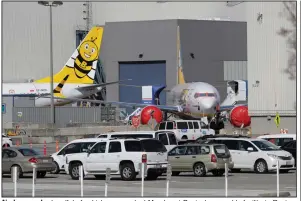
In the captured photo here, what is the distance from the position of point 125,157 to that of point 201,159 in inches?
146

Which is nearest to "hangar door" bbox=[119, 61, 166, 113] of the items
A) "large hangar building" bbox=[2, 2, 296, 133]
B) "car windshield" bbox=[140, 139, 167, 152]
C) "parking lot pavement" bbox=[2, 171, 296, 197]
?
"large hangar building" bbox=[2, 2, 296, 133]

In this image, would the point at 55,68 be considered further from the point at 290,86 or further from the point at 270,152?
the point at 270,152

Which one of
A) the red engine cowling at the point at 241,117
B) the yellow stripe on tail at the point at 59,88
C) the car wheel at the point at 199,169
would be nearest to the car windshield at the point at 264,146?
the car wheel at the point at 199,169

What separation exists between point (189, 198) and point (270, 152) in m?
14.1

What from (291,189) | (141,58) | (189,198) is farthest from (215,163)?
(141,58)

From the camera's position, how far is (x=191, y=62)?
11156cm

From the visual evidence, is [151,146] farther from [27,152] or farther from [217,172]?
[27,152]

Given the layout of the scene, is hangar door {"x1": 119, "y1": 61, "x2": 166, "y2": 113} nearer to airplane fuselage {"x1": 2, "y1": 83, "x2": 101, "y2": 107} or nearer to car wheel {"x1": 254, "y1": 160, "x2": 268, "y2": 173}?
airplane fuselage {"x1": 2, "y1": 83, "x2": 101, "y2": 107}

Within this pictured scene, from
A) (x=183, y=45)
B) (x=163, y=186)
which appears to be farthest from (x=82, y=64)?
(x=163, y=186)

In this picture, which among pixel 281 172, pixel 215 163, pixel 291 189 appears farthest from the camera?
pixel 281 172

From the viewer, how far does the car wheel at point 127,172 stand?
32.0 m

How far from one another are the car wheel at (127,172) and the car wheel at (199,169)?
11.4 ft

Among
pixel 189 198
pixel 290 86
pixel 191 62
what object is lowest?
pixel 189 198

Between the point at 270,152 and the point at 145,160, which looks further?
the point at 270,152
